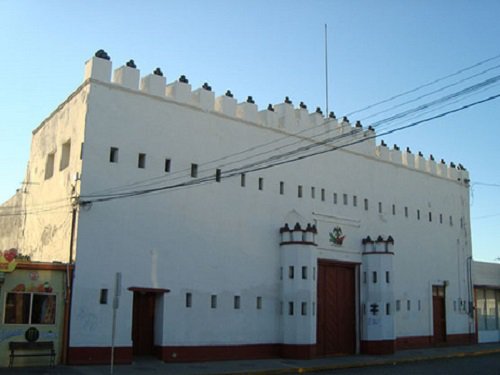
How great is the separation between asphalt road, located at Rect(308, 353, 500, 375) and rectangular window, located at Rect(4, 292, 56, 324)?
10.3 metres

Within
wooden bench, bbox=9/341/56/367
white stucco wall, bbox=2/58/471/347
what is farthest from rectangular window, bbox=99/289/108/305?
wooden bench, bbox=9/341/56/367

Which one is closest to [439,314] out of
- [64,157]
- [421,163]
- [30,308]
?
[421,163]

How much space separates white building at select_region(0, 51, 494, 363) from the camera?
21.5 metres

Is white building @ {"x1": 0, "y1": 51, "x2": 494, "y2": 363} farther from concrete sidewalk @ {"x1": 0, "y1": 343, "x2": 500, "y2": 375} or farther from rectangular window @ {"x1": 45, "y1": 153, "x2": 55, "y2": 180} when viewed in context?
concrete sidewalk @ {"x1": 0, "y1": 343, "x2": 500, "y2": 375}

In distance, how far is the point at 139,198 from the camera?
73.4 ft

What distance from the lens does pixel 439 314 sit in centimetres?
3453

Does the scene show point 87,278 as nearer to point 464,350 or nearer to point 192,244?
point 192,244

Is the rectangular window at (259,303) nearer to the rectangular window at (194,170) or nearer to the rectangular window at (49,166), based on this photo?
the rectangular window at (194,170)

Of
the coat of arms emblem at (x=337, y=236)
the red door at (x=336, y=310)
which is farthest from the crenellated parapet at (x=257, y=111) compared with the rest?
the red door at (x=336, y=310)

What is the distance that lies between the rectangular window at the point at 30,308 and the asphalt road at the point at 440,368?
1032 cm

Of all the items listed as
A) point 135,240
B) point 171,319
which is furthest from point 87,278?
point 171,319

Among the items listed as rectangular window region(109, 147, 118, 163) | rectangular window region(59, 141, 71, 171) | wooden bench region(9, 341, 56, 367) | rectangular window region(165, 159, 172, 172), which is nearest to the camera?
wooden bench region(9, 341, 56, 367)

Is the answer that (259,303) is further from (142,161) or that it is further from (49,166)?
(49,166)

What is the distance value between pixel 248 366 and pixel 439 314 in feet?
54.1
